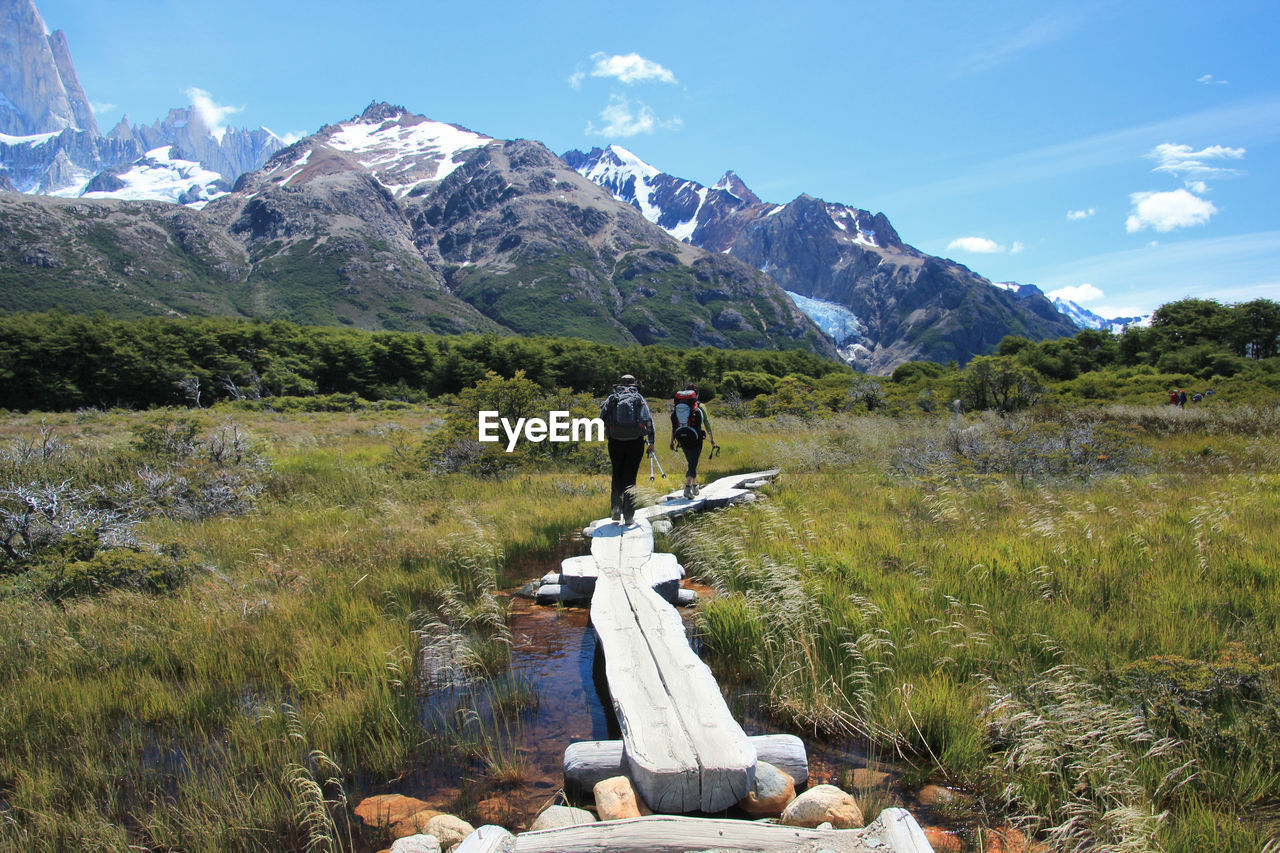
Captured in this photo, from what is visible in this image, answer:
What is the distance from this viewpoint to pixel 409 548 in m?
7.80

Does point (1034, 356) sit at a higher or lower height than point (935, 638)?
higher

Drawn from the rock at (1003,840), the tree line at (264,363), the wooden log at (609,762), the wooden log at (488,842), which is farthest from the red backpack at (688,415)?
the tree line at (264,363)

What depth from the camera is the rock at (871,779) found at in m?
3.31

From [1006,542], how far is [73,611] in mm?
9255

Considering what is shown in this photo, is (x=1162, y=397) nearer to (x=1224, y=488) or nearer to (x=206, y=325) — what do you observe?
(x=1224, y=488)

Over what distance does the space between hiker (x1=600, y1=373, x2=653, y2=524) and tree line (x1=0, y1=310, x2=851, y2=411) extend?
38985mm

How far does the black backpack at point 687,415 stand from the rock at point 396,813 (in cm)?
778

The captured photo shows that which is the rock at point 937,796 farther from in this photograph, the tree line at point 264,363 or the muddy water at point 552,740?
the tree line at point 264,363

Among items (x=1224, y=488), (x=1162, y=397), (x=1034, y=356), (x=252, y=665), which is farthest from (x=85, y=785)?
(x=1034, y=356)

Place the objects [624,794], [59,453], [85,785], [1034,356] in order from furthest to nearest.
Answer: [1034,356] → [59,453] → [85,785] → [624,794]

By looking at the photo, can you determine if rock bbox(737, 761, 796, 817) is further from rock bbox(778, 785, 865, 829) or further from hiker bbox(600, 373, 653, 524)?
hiker bbox(600, 373, 653, 524)

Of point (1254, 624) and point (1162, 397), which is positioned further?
point (1162, 397)

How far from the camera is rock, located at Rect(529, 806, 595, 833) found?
2961 mm

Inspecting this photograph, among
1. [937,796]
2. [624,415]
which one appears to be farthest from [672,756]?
[624,415]
